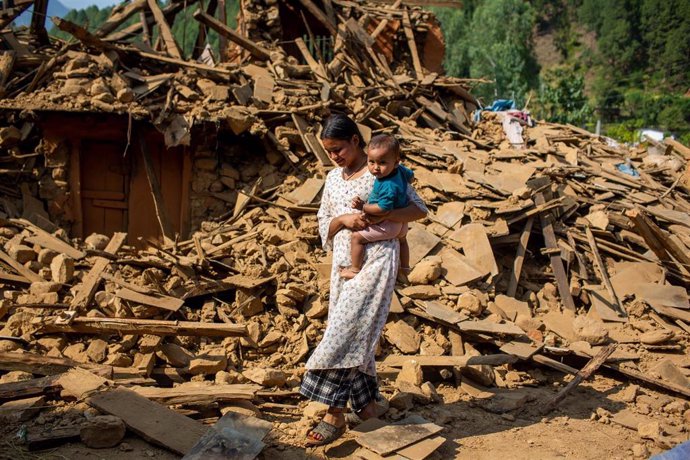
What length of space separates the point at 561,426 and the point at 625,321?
2407 millimetres

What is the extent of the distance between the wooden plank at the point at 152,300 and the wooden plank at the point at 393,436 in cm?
227

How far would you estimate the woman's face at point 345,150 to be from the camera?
3439mm

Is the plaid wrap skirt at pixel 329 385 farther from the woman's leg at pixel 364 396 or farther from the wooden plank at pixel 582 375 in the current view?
the wooden plank at pixel 582 375

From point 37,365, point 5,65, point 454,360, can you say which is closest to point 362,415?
point 454,360

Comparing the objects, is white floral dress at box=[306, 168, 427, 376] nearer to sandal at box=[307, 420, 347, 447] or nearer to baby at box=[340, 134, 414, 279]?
baby at box=[340, 134, 414, 279]

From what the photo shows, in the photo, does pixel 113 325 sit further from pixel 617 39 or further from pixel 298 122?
pixel 617 39

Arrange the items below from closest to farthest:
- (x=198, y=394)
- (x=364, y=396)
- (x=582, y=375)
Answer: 1. (x=364, y=396)
2. (x=198, y=394)
3. (x=582, y=375)

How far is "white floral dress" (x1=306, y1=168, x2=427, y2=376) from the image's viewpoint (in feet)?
11.3

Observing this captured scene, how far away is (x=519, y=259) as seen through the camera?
6.64 m

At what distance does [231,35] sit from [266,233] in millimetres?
4424

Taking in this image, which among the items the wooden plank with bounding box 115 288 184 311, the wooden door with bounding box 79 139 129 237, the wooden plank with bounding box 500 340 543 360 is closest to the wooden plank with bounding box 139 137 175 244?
the wooden door with bounding box 79 139 129 237

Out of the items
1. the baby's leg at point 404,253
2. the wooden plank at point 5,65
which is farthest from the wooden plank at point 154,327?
the wooden plank at point 5,65

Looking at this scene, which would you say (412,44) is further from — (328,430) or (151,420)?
(151,420)

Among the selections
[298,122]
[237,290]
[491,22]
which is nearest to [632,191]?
[298,122]
